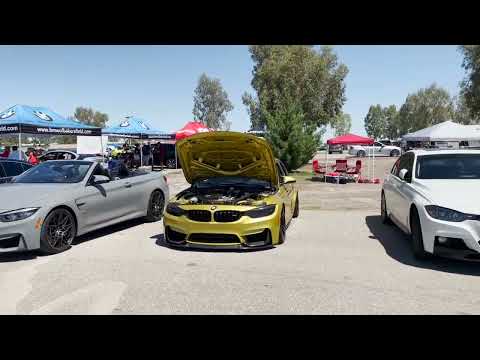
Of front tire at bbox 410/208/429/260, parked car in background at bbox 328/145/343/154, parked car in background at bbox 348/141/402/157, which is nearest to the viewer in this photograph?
front tire at bbox 410/208/429/260

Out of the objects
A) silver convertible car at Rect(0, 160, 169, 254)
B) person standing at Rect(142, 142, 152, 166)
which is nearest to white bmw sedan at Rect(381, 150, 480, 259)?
silver convertible car at Rect(0, 160, 169, 254)

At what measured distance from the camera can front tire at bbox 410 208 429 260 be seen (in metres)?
5.21

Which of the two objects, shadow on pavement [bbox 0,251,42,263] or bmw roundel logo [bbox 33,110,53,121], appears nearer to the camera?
shadow on pavement [bbox 0,251,42,263]

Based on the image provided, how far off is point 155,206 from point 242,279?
14.7 feet

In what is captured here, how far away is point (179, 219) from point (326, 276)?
2.35 m

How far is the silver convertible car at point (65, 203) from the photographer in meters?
5.56

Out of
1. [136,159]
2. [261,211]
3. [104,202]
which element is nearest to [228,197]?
[261,211]

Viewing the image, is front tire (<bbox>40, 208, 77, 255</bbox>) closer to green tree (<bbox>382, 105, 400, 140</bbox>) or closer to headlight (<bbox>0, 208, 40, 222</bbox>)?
→ headlight (<bbox>0, 208, 40, 222</bbox>)

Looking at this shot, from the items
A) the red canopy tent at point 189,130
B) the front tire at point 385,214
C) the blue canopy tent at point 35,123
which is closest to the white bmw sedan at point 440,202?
the front tire at point 385,214

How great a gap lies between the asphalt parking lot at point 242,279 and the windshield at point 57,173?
3.67ft

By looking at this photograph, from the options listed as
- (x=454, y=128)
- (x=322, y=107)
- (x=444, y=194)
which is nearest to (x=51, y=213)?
(x=444, y=194)

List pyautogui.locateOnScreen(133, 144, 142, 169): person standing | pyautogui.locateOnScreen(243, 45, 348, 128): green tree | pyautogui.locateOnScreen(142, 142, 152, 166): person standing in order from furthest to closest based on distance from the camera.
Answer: pyautogui.locateOnScreen(243, 45, 348, 128): green tree → pyautogui.locateOnScreen(142, 142, 152, 166): person standing → pyautogui.locateOnScreen(133, 144, 142, 169): person standing

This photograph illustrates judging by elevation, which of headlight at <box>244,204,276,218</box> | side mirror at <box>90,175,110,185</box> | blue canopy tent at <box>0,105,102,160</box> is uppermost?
blue canopy tent at <box>0,105,102,160</box>

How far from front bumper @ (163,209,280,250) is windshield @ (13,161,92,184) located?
2.13 metres
